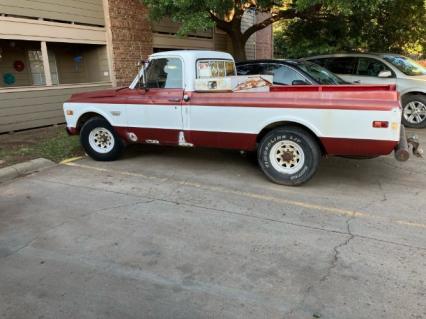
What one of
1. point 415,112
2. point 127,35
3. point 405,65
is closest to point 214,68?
point 415,112

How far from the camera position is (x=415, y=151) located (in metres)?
5.38

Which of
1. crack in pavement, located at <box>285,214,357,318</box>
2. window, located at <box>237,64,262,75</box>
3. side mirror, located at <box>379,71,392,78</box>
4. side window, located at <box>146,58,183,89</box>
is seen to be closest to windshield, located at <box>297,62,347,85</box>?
window, located at <box>237,64,262,75</box>

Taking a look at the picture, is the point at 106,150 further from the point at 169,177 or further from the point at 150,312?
the point at 150,312

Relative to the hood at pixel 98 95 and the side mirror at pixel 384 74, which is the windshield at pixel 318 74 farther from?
the hood at pixel 98 95

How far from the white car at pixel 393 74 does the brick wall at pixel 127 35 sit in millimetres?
5837

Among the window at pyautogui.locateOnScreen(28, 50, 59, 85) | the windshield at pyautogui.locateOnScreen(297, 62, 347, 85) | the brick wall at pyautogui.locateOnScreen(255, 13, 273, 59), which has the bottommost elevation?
the windshield at pyautogui.locateOnScreen(297, 62, 347, 85)

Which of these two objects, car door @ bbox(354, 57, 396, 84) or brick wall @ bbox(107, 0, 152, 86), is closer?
car door @ bbox(354, 57, 396, 84)

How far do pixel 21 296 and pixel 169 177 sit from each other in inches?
127

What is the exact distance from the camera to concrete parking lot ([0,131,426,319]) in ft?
10.1

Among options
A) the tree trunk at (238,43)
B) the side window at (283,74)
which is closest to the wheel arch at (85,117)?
the side window at (283,74)

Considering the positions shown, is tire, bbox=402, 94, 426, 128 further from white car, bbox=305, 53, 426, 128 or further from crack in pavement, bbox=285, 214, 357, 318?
crack in pavement, bbox=285, 214, 357, 318

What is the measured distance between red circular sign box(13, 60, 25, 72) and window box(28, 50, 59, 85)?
0.98 feet

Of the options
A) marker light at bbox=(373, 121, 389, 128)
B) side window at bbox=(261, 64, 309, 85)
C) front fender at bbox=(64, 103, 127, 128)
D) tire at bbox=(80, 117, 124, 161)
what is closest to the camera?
marker light at bbox=(373, 121, 389, 128)

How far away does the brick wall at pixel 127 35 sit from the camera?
40.6 feet
